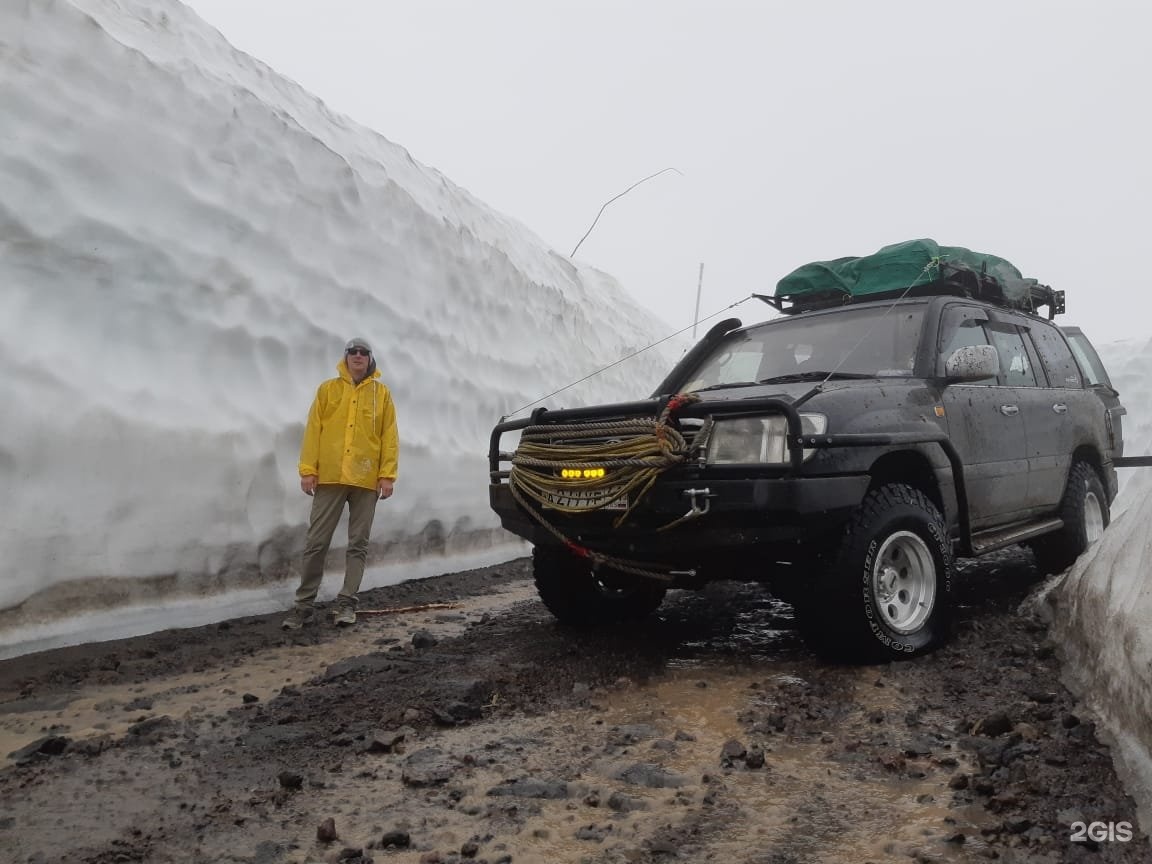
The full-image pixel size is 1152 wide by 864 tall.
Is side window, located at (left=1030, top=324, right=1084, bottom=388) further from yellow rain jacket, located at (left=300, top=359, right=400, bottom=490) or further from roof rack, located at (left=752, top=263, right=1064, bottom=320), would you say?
yellow rain jacket, located at (left=300, top=359, right=400, bottom=490)

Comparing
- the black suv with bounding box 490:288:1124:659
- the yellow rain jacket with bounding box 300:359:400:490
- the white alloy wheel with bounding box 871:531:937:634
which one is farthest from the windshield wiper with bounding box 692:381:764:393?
the yellow rain jacket with bounding box 300:359:400:490

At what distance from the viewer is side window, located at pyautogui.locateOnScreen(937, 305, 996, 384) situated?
4347 millimetres

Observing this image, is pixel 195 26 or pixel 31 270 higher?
pixel 195 26

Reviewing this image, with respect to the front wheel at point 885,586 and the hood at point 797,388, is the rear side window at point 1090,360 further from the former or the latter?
the front wheel at point 885,586

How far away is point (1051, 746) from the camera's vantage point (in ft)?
8.48

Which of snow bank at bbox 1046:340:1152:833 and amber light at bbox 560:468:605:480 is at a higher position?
amber light at bbox 560:468:605:480

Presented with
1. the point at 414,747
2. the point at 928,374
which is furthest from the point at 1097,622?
the point at 414,747

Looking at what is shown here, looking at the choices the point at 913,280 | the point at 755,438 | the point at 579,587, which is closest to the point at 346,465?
the point at 579,587

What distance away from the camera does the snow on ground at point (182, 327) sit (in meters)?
4.33

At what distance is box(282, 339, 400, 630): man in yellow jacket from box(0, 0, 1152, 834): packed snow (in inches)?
21.2

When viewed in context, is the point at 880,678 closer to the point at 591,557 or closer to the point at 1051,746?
the point at 1051,746

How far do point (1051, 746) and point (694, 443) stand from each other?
1642 mm

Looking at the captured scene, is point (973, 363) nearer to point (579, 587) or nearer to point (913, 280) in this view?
point (579, 587)

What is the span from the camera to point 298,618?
190 inches
